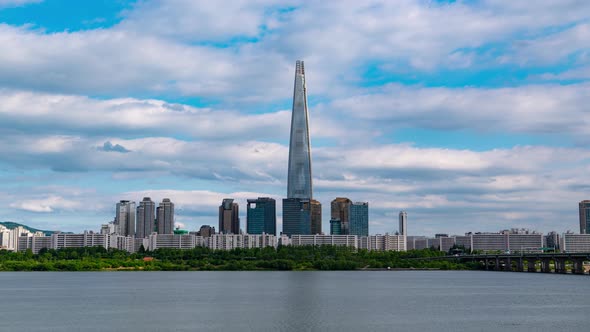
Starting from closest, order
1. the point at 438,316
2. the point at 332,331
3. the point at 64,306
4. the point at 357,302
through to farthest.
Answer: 1. the point at 332,331
2. the point at 438,316
3. the point at 64,306
4. the point at 357,302

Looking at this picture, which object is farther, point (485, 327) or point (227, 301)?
point (227, 301)

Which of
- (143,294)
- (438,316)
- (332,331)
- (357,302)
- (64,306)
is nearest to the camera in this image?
(332,331)

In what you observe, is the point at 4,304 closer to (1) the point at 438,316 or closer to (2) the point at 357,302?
(2) the point at 357,302

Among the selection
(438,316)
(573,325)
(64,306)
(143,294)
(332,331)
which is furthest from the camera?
(143,294)

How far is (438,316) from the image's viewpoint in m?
83.1

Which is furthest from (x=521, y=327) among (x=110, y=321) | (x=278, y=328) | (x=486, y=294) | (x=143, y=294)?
(x=143, y=294)

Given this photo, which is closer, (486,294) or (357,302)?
(357,302)

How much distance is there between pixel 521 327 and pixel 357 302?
31977 millimetres

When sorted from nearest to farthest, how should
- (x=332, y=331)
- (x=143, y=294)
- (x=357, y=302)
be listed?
(x=332, y=331)
(x=357, y=302)
(x=143, y=294)

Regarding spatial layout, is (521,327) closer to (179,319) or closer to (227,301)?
(179,319)

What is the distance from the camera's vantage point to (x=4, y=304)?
97.6 metres

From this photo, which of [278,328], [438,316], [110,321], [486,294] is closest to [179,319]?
[110,321]

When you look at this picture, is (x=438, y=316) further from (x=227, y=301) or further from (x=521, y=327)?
(x=227, y=301)

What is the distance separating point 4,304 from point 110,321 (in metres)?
28.4
